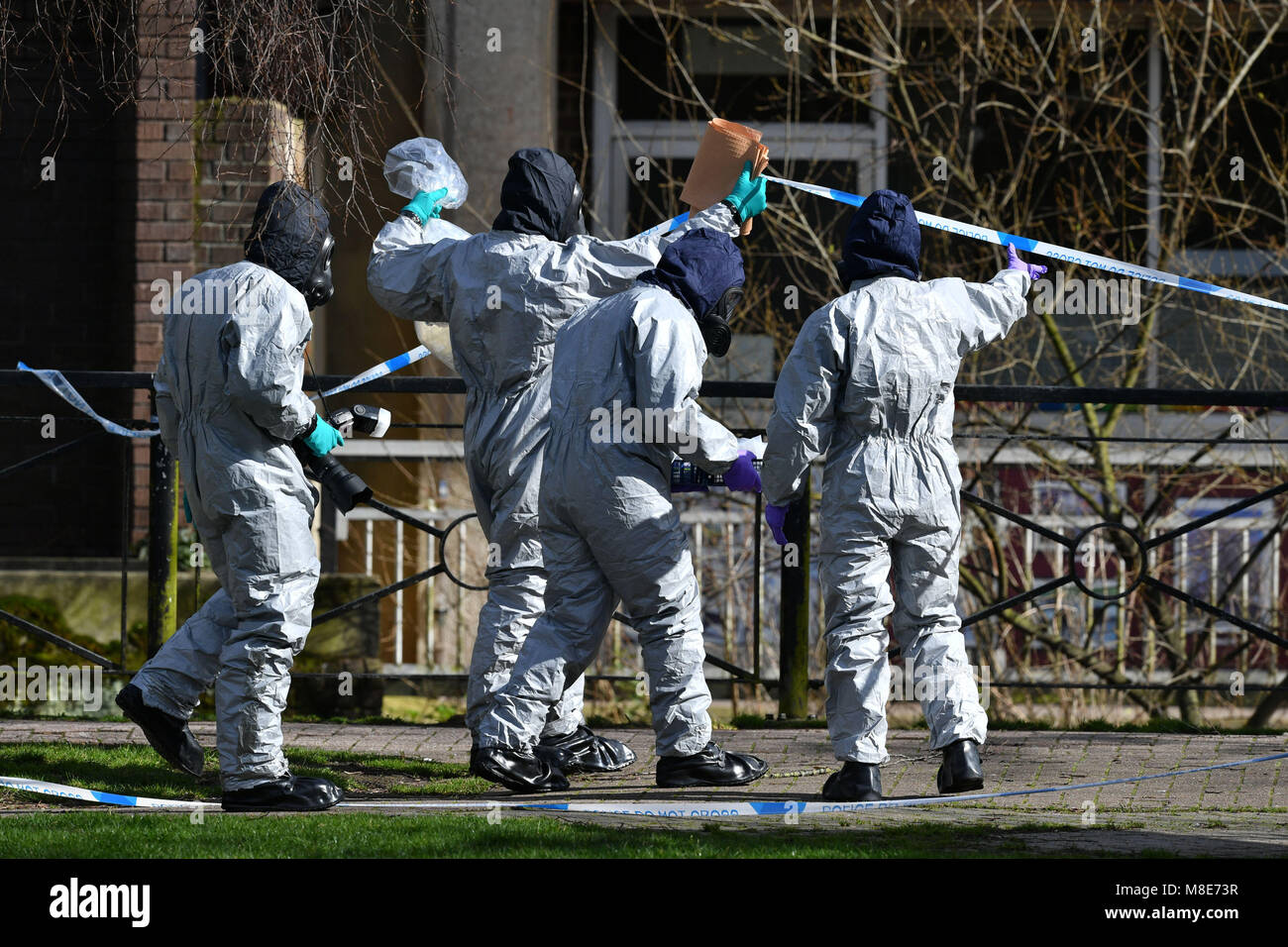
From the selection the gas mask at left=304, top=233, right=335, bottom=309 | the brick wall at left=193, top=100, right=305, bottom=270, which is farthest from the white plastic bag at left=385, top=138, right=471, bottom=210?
the brick wall at left=193, top=100, right=305, bottom=270

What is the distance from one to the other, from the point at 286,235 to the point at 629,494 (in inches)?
48.7

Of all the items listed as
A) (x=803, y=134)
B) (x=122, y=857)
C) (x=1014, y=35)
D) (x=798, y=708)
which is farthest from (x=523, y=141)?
(x=122, y=857)

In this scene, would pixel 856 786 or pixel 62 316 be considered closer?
pixel 856 786

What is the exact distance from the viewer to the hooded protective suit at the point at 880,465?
4.95m

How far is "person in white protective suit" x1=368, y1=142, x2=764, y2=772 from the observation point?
5.36 meters

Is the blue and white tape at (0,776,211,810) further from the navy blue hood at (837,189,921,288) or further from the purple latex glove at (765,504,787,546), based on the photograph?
the navy blue hood at (837,189,921,288)

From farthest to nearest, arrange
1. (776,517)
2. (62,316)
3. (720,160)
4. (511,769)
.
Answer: (62,316), (720,160), (776,517), (511,769)

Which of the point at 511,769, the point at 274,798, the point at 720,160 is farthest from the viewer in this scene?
the point at 720,160

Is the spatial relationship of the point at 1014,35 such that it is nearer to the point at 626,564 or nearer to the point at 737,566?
the point at 737,566

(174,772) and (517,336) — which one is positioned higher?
(517,336)

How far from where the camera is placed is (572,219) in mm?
5555

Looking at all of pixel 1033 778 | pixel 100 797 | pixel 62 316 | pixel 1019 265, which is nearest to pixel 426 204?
pixel 1019 265

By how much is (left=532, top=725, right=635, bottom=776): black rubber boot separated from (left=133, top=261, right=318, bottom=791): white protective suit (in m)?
0.98

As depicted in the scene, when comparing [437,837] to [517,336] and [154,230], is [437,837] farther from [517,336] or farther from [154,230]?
[154,230]
